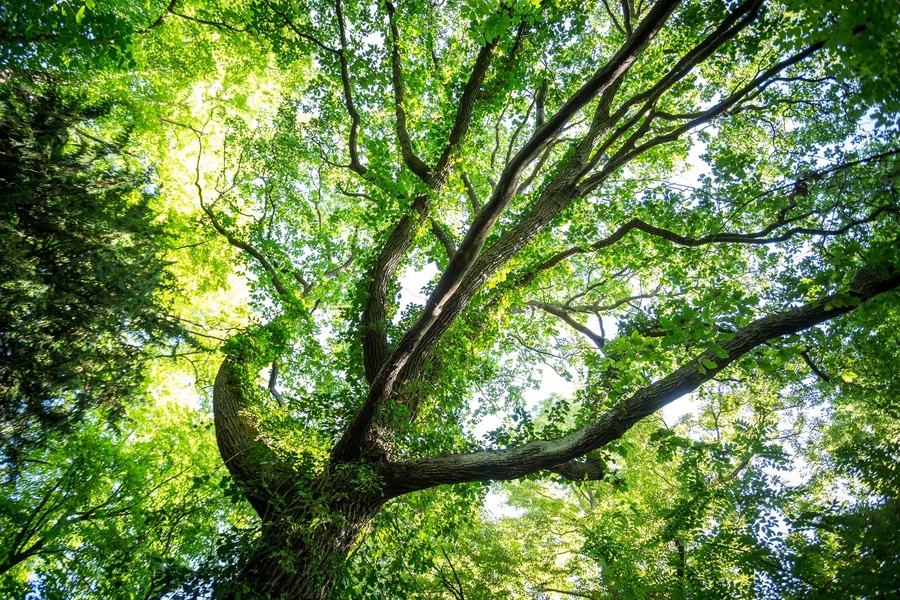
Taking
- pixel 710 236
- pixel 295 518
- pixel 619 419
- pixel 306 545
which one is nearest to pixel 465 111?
pixel 710 236

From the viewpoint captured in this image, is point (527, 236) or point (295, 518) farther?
point (527, 236)

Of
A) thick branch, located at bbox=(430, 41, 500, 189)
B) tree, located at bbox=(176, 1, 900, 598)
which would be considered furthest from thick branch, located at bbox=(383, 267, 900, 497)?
thick branch, located at bbox=(430, 41, 500, 189)

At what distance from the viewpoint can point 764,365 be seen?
3.17m

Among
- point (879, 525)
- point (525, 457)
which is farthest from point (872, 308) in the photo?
point (525, 457)

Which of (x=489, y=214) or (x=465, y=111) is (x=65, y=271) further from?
(x=465, y=111)

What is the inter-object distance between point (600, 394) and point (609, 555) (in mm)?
2255

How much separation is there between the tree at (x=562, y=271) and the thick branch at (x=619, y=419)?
0.02m

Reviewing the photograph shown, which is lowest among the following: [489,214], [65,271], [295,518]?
[295,518]

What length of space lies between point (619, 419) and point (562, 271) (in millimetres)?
4354

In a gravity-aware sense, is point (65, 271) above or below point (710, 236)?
below

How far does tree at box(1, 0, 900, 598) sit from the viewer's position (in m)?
3.53

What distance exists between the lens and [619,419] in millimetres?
3857

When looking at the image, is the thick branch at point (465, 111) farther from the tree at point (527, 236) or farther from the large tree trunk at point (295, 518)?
the large tree trunk at point (295, 518)

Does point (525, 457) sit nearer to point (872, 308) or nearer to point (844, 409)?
point (872, 308)
